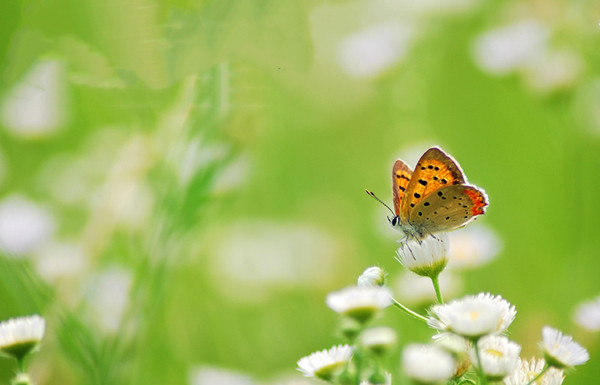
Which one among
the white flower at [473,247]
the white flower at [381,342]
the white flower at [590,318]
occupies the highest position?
the white flower at [473,247]

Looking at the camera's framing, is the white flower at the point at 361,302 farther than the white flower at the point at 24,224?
No

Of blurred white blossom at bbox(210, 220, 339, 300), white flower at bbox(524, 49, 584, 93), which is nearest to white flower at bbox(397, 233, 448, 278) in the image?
blurred white blossom at bbox(210, 220, 339, 300)

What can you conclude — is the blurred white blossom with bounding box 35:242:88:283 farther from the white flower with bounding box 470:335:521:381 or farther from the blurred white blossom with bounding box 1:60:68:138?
the white flower with bounding box 470:335:521:381

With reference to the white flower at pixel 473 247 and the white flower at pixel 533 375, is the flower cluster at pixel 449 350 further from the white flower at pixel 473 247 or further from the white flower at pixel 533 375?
the white flower at pixel 473 247

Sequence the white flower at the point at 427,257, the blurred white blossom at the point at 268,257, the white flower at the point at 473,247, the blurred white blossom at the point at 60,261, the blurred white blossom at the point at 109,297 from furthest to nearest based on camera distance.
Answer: the blurred white blossom at the point at 268,257 → the white flower at the point at 473,247 → the blurred white blossom at the point at 60,261 → the blurred white blossom at the point at 109,297 → the white flower at the point at 427,257

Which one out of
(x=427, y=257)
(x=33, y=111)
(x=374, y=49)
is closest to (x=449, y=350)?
(x=427, y=257)


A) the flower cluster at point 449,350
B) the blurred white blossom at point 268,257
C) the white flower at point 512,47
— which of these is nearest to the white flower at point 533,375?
the flower cluster at point 449,350

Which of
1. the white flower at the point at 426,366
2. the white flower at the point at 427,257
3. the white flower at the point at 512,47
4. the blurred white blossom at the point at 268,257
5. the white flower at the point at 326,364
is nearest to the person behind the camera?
the white flower at the point at 426,366

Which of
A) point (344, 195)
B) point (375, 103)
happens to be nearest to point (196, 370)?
point (344, 195)
